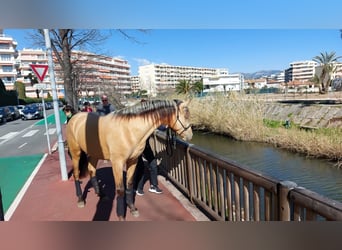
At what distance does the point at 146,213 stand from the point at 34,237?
A: 130 centimetres

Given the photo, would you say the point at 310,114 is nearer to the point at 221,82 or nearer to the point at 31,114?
the point at 221,82

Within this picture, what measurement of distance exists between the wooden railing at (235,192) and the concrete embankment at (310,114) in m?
11.2

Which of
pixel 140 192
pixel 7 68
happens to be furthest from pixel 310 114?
pixel 7 68

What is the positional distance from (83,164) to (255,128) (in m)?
10.1

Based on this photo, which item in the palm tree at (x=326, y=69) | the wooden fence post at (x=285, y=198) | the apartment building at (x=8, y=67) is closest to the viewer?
the wooden fence post at (x=285, y=198)

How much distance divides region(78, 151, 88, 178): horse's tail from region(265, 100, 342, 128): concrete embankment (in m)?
12.2

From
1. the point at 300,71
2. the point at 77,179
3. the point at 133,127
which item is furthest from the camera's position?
the point at 300,71

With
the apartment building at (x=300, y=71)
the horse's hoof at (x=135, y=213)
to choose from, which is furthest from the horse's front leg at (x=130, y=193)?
the apartment building at (x=300, y=71)

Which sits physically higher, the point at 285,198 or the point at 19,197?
the point at 285,198

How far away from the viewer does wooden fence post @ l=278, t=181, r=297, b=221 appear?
196cm

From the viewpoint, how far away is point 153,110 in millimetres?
3023

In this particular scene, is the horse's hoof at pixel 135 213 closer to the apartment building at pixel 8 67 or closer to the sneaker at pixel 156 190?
the sneaker at pixel 156 190

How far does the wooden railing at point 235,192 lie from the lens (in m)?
1.84

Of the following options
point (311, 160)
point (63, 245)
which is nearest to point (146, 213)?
point (63, 245)
